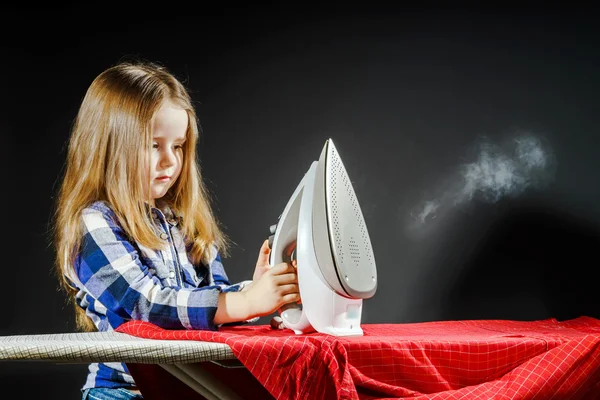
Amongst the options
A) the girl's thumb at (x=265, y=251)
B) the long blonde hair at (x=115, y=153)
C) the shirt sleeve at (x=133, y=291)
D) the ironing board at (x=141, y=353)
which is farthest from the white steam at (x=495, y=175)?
the ironing board at (x=141, y=353)

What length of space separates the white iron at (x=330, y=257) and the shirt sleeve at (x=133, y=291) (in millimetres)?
146

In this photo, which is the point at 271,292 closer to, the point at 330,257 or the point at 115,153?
the point at 330,257

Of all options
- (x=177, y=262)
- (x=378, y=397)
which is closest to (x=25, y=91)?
(x=177, y=262)

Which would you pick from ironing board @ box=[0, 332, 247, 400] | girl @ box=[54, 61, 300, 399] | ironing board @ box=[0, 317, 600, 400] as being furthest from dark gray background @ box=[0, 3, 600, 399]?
ironing board @ box=[0, 332, 247, 400]

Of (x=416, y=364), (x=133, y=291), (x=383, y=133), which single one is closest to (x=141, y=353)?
(x=133, y=291)

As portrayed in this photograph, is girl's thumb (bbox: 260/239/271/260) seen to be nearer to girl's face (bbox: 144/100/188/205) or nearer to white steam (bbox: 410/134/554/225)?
girl's face (bbox: 144/100/188/205)

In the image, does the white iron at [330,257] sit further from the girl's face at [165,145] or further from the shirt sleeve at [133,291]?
the girl's face at [165,145]

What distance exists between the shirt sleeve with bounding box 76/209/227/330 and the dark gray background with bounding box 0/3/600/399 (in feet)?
2.68

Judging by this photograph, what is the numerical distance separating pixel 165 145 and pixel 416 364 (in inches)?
22.4

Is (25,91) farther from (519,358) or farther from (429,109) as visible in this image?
(519,358)

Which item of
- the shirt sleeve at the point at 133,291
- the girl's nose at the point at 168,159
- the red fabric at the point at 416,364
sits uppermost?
the girl's nose at the point at 168,159

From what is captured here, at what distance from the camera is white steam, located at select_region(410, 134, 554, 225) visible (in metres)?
1.85

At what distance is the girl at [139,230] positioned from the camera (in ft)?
3.41

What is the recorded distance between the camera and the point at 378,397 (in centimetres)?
90
